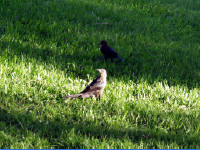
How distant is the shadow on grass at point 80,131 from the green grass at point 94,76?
1 cm

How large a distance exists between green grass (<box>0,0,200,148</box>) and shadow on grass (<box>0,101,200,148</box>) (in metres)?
0.01

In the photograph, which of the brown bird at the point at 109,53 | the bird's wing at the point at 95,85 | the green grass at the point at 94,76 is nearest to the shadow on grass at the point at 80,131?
the green grass at the point at 94,76

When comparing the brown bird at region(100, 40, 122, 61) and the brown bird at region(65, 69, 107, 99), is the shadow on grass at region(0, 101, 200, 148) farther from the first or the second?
the brown bird at region(100, 40, 122, 61)

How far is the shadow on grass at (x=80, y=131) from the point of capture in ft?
12.4

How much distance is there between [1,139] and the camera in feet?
11.7

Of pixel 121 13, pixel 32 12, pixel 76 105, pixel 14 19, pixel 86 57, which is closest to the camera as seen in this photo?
pixel 76 105

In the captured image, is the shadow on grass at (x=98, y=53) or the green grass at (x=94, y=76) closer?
the green grass at (x=94, y=76)

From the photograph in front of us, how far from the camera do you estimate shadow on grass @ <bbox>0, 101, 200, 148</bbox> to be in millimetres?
3781

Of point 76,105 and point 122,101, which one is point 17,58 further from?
point 122,101

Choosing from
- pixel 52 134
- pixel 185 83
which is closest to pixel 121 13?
pixel 185 83

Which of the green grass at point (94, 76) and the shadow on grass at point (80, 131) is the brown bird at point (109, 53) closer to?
the green grass at point (94, 76)

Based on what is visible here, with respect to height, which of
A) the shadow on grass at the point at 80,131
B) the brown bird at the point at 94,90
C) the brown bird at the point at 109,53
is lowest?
the shadow on grass at the point at 80,131

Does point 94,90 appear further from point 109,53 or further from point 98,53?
point 98,53

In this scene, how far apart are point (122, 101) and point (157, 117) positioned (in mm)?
628
